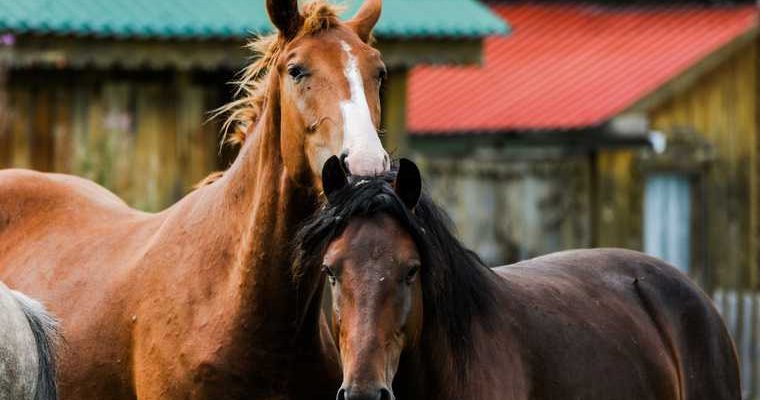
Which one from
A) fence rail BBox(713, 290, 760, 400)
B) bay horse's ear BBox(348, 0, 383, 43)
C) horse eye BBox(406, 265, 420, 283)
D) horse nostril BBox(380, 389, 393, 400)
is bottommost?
fence rail BBox(713, 290, 760, 400)

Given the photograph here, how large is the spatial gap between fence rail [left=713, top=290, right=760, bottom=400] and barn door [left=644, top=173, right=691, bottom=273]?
2792 millimetres

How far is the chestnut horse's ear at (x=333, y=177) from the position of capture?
5.41 m

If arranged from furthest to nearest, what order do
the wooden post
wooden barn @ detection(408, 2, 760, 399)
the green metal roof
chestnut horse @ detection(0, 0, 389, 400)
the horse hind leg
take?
wooden barn @ detection(408, 2, 760, 399) → the wooden post → the green metal roof → the horse hind leg → chestnut horse @ detection(0, 0, 389, 400)

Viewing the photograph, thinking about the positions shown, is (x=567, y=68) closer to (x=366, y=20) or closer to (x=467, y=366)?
(x=366, y=20)

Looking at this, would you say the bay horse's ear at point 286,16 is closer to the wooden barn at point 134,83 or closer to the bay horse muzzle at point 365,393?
the bay horse muzzle at point 365,393

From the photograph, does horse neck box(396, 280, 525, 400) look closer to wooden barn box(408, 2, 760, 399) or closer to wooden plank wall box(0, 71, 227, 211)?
wooden plank wall box(0, 71, 227, 211)

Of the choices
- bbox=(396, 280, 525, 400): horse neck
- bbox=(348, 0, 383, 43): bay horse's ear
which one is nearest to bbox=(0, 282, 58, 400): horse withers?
bbox=(396, 280, 525, 400): horse neck

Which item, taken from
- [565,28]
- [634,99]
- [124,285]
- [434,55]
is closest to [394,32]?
[434,55]

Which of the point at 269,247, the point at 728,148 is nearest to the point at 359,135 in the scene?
the point at 269,247

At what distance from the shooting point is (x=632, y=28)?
20.0m

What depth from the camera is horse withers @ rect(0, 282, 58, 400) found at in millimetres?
4930

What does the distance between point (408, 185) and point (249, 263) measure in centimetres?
86

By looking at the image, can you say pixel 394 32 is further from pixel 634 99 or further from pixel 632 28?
pixel 632 28

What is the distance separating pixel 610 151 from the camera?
16734 millimetres
